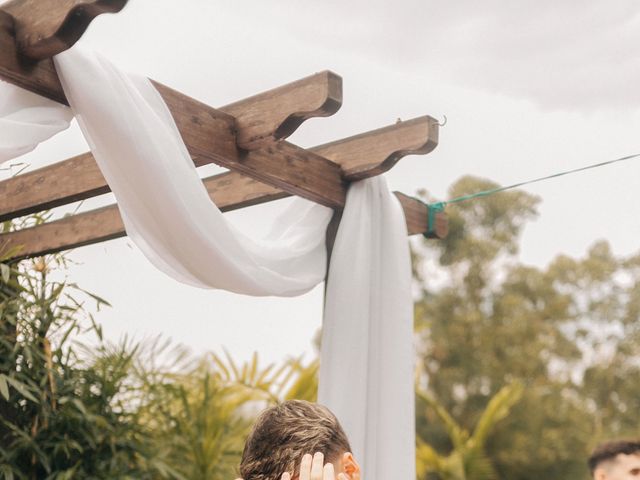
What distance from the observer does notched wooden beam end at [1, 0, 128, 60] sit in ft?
6.46

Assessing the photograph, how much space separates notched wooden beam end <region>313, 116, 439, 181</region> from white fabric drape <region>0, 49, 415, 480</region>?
0.08 meters

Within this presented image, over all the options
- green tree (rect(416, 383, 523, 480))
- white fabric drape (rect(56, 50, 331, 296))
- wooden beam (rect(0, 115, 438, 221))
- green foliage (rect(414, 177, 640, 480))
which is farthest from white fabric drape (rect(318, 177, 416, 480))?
green foliage (rect(414, 177, 640, 480))

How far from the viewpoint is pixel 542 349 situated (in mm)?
11891

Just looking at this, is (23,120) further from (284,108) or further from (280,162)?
(280,162)

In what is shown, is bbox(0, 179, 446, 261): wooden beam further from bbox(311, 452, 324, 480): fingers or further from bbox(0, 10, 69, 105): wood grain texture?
bbox(311, 452, 324, 480): fingers

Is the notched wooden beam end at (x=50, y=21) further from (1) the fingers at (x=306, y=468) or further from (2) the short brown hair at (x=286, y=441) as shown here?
(1) the fingers at (x=306, y=468)

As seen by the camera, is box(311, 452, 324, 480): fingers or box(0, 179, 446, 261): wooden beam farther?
box(0, 179, 446, 261): wooden beam

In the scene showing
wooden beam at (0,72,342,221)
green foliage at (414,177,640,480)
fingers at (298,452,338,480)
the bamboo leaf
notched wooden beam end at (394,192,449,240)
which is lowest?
fingers at (298,452,338,480)

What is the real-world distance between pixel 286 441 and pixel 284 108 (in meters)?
1.23

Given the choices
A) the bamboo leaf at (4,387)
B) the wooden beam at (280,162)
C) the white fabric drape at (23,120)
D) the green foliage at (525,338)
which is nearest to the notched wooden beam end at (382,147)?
the wooden beam at (280,162)

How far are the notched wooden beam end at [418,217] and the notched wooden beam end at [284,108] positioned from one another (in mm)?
899

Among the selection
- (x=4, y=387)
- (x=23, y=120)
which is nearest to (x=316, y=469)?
(x=23, y=120)

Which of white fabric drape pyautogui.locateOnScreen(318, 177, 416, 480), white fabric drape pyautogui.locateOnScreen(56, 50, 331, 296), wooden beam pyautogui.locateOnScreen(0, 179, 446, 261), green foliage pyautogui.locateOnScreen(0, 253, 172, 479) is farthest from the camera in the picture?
green foliage pyautogui.locateOnScreen(0, 253, 172, 479)

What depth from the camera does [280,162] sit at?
9.27ft
